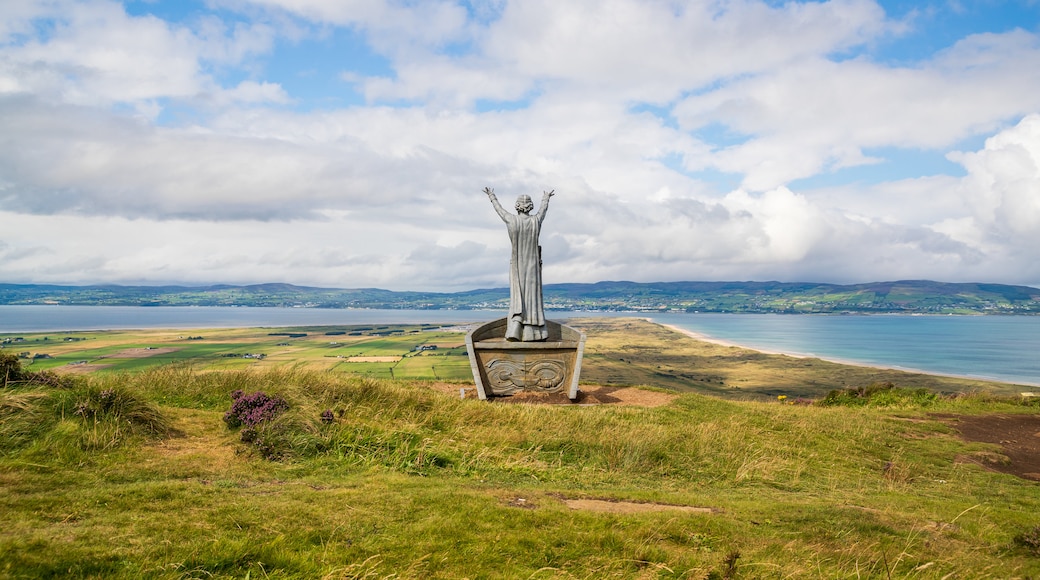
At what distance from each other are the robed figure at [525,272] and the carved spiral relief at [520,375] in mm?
804

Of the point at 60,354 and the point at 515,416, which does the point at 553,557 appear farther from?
the point at 60,354

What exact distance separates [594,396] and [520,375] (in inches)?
106

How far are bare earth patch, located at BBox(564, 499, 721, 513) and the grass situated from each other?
17 cm

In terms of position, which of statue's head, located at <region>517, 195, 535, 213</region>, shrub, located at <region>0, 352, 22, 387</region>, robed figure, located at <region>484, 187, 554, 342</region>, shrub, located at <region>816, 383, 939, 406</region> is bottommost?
shrub, located at <region>816, 383, 939, 406</region>

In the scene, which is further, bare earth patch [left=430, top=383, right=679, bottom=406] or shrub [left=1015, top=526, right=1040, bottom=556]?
bare earth patch [left=430, top=383, right=679, bottom=406]

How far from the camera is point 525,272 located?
18.4 meters

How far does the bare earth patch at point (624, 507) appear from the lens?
7227 millimetres

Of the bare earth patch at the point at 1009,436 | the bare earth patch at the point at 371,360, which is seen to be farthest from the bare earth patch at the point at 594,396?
the bare earth patch at the point at 371,360

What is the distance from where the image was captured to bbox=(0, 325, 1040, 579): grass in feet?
16.8

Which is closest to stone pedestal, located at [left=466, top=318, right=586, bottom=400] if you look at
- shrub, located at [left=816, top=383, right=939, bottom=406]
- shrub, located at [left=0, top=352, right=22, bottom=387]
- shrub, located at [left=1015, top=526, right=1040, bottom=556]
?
shrub, located at [left=0, top=352, right=22, bottom=387]

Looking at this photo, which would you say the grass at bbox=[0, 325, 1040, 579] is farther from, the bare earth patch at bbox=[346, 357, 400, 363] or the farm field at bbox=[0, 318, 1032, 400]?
the bare earth patch at bbox=[346, 357, 400, 363]

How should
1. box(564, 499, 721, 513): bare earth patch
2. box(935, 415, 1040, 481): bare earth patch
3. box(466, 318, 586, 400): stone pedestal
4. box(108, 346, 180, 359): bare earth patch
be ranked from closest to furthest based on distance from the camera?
box(564, 499, 721, 513): bare earth patch < box(935, 415, 1040, 481): bare earth patch < box(466, 318, 586, 400): stone pedestal < box(108, 346, 180, 359): bare earth patch

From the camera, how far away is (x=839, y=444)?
13.8 m

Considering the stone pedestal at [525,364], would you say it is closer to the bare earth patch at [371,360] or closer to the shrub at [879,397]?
the shrub at [879,397]
